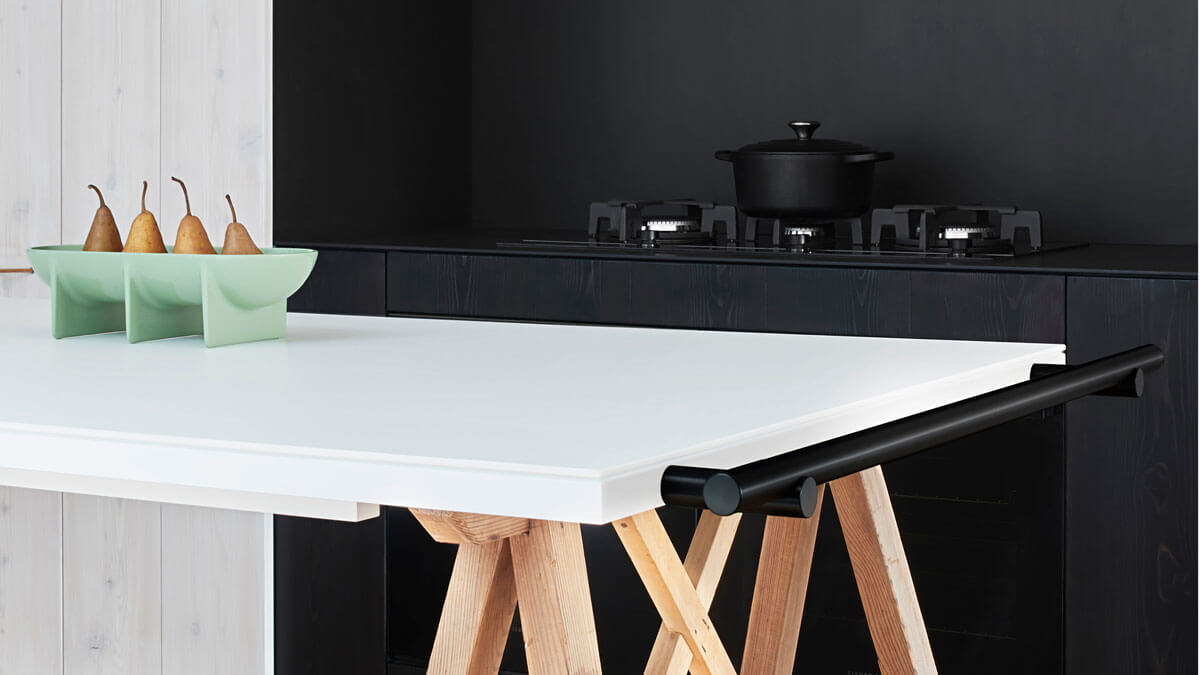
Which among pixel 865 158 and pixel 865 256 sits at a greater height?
pixel 865 158

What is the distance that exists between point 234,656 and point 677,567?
189 centimetres

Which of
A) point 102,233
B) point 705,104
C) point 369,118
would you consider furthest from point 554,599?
point 705,104

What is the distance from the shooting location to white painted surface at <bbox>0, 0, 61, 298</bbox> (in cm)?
266

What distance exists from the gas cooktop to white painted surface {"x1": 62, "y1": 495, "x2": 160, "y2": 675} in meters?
0.87

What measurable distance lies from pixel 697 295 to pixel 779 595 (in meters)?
0.91

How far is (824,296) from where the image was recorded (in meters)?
2.42

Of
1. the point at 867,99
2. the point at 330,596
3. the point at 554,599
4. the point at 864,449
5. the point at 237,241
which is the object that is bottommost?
the point at 330,596

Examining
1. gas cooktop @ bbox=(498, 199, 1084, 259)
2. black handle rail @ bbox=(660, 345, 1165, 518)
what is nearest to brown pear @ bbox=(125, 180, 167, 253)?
black handle rail @ bbox=(660, 345, 1165, 518)

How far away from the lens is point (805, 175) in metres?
2.73

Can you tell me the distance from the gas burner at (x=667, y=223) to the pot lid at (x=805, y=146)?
0.15 m

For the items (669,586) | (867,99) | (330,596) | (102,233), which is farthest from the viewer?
(867,99)

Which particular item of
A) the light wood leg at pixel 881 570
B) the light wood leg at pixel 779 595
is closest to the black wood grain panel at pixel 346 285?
the light wood leg at pixel 779 595

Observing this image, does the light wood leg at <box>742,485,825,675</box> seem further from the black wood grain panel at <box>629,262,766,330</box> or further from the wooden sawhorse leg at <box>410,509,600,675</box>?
the black wood grain panel at <box>629,262,766,330</box>

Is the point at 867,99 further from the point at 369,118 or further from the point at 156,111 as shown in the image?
the point at 156,111
